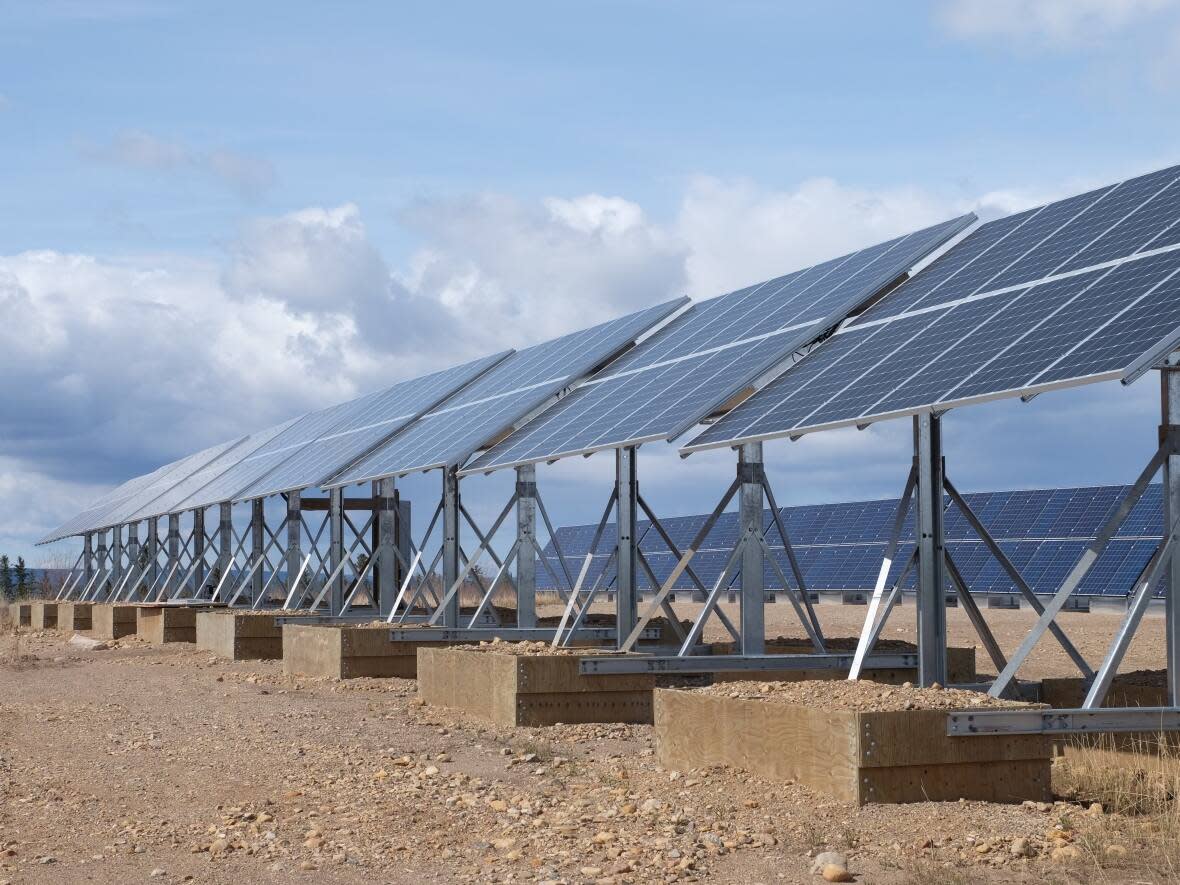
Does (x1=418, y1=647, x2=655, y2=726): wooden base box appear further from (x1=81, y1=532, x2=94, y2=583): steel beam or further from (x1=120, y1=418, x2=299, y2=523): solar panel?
(x1=81, y1=532, x2=94, y2=583): steel beam

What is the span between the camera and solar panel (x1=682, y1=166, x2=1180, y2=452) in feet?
34.7

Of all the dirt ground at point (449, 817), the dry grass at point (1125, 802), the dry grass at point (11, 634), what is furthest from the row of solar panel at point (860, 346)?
the dry grass at point (11, 634)

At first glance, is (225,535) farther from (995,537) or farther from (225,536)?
(995,537)

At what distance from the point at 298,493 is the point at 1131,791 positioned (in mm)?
22179

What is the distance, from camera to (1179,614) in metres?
10.8

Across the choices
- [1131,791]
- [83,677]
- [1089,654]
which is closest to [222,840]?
[1131,791]

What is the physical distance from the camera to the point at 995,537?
1531 inches

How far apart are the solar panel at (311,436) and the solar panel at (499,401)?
7.23ft

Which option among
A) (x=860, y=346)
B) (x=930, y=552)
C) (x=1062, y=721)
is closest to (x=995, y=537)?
(x=860, y=346)

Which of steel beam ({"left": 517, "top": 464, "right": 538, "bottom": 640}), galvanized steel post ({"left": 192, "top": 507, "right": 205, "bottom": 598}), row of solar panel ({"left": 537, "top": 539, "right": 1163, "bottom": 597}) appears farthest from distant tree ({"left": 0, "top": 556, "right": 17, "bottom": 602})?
steel beam ({"left": 517, "top": 464, "right": 538, "bottom": 640})

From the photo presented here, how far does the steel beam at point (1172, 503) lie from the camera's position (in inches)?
423

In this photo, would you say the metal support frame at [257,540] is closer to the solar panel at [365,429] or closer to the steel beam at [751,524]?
the solar panel at [365,429]

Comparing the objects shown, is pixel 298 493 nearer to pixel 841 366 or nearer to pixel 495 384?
pixel 495 384

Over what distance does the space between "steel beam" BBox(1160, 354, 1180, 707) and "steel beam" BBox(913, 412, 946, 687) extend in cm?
189
